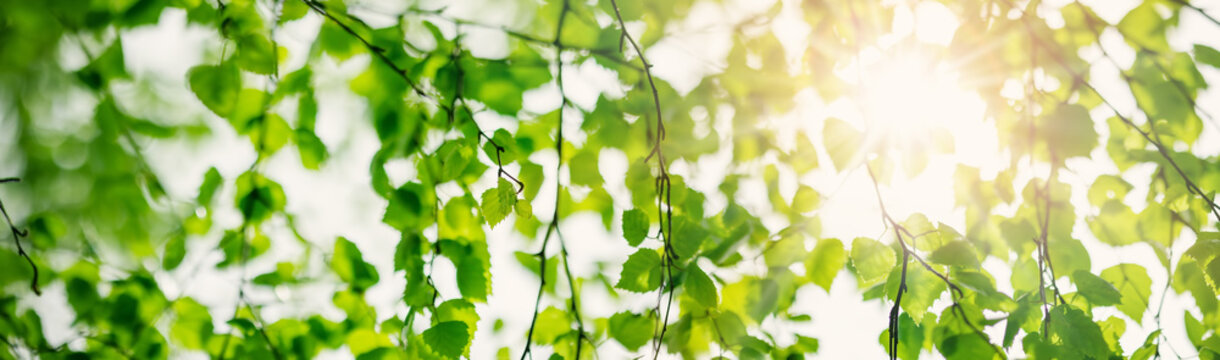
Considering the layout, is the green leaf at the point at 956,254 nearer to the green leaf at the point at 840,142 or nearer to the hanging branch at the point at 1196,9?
the green leaf at the point at 840,142

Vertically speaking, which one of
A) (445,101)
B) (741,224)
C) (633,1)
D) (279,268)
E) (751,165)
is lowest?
(279,268)

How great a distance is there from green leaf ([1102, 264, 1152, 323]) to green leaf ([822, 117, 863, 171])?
0.56 meters

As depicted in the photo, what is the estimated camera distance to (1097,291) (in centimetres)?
77

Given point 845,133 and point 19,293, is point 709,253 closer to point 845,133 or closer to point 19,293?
point 845,133

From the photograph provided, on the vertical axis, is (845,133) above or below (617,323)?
above

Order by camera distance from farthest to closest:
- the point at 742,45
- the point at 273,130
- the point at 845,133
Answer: the point at 742,45, the point at 273,130, the point at 845,133

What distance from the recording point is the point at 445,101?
0.99 m

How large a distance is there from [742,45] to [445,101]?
2.21 ft

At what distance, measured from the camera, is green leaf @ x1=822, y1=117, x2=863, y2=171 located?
0.86 metres

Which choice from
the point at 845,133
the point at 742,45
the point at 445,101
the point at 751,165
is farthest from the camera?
the point at 751,165

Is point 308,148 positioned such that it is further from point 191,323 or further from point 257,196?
point 191,323

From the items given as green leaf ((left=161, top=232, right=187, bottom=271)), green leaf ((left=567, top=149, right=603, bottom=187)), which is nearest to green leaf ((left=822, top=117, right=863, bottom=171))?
green leaf ((left=567, top=149, right=603, bottom=187))

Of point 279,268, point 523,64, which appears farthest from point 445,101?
point 279,268

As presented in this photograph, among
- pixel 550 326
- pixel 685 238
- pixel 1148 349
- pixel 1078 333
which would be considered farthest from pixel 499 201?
pixel 1148 349
